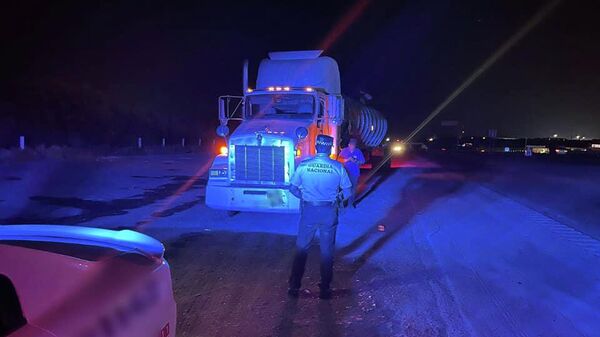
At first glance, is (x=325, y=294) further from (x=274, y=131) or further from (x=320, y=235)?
(x=274, y=131)

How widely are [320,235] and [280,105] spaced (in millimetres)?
6887

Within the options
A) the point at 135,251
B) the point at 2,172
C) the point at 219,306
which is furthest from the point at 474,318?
the point at 2,172

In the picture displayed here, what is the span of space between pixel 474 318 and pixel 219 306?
2.66 meters

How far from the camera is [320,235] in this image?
19.4 ft

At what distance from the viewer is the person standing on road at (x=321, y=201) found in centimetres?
578

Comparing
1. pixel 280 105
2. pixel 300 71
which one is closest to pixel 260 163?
pixel 280 105

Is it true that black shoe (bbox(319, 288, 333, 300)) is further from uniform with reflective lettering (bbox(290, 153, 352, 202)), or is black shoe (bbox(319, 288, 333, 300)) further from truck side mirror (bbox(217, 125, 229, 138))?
truck side mirror (bbox(217, 125, 229, 138))

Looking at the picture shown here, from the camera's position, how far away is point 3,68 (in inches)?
1925

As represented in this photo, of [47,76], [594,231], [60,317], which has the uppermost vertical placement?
[47,76]

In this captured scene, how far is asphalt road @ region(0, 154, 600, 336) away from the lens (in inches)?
202

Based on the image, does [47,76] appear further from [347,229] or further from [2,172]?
[347,229]

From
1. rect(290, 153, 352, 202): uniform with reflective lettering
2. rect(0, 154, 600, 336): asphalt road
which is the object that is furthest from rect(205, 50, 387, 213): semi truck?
rect(290, 153, 352, 202): uniform with reflective lettering

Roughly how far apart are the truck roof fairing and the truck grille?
368 centimetres

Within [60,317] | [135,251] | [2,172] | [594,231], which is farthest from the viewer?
[2,172]
